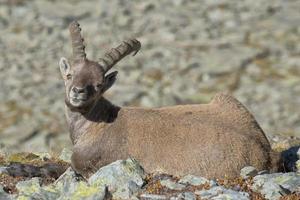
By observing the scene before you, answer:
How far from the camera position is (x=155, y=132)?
1752cm

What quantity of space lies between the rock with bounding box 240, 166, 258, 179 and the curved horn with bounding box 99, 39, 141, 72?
377cm

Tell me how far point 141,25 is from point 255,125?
3449cm

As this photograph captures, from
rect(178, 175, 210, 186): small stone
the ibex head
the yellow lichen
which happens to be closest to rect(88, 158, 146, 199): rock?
the yellow lichen

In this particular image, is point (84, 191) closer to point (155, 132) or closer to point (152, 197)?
point (152, 197)

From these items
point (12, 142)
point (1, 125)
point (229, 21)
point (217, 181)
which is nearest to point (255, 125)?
point (217, 181)

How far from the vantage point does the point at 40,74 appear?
44625 mm

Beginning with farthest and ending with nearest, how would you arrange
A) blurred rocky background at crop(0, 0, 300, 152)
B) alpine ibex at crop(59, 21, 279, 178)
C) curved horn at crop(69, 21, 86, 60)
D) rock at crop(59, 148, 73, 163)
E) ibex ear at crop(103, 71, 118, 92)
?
1. blurred rocky background at crop(0, 0, 300, 152)
2. rock at crop(59, 148, 73, 163)
3. ibex ear at crop(103, 71, 118, 92)
4. curved horn at crop(69, 21, 86, 60)
5. alpine ibex at crop(59, 21, 279, 178)

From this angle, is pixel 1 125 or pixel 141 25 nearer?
pixel 1 125

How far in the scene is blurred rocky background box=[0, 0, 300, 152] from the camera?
39438 mm

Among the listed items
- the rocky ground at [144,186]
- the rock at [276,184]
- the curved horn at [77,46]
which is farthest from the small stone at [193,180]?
the curved horn at [77,46]

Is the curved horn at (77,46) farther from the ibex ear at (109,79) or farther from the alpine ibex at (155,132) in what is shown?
the ibex ear at (109,79)

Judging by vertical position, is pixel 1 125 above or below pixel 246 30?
below

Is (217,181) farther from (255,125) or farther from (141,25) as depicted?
(141,25)

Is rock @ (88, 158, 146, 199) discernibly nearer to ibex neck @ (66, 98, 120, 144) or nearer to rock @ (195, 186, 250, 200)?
rock @ (195, 186, 250, 200)
